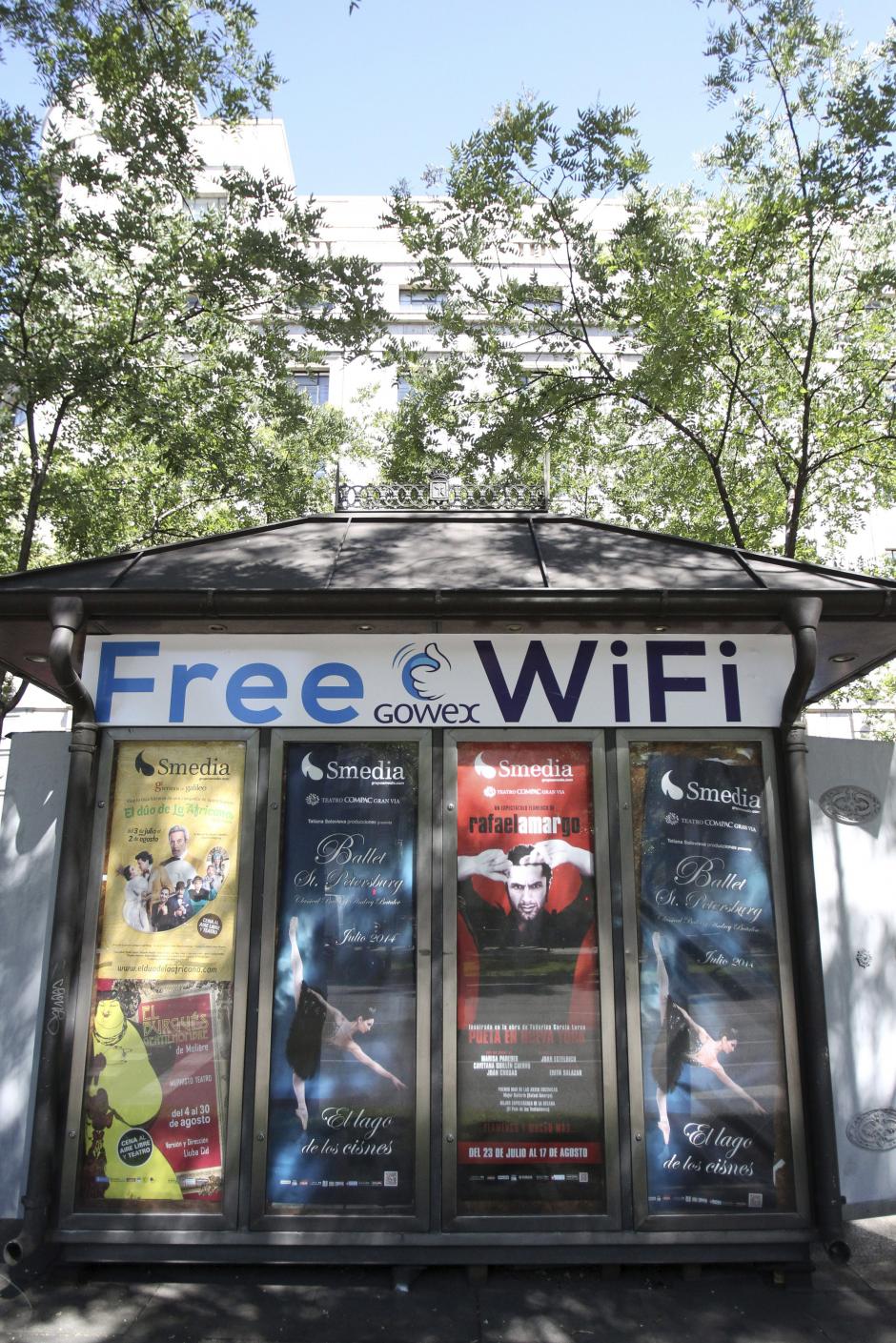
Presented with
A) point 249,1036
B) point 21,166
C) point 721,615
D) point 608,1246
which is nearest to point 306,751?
point 249,1036

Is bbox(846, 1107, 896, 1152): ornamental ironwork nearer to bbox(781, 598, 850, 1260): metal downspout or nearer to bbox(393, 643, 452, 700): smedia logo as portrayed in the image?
bbox(781, 598, 850, 1260): metal downspout

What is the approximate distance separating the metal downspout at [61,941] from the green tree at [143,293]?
3.84m

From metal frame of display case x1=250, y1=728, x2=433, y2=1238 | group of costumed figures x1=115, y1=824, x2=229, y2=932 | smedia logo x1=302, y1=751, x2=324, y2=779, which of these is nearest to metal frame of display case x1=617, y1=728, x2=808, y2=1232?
metal frame of display case x1=250, y1=728, x2=433, y2=1238

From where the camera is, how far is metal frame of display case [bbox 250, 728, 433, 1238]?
4855 mm

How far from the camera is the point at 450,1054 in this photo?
5.04 m

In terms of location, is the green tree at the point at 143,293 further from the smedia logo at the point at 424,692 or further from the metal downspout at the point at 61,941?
the smedia logo at the point at 424,692

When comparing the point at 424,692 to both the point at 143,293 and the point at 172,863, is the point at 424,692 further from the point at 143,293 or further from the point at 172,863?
the point at 143,293

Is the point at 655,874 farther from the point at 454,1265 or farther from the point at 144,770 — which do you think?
the point at 144,770

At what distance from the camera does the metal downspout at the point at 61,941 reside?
4.76 meters

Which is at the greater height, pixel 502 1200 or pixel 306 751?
pixel 306 751

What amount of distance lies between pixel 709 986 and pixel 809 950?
1.93 feet

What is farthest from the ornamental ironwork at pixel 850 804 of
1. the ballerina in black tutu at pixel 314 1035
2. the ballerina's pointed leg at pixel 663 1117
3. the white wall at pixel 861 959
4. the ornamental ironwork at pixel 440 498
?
the ballerina in black tutu at pixel 314 1035

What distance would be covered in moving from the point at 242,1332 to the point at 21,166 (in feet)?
31.9

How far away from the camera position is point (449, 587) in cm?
535
